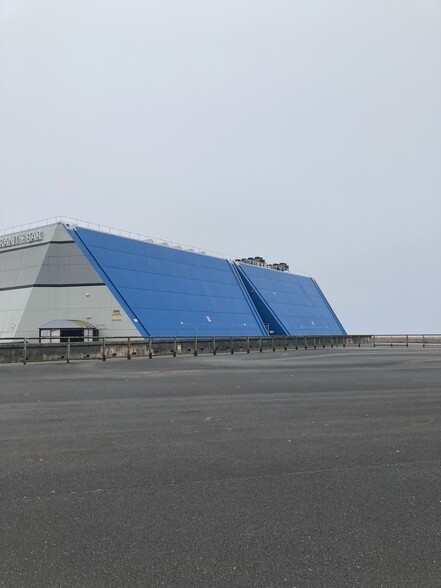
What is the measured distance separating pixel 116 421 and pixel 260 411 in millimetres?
2842

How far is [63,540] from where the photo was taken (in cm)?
380

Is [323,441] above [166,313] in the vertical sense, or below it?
below

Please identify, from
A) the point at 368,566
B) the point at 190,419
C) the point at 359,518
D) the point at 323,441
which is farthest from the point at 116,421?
the point at 368,566

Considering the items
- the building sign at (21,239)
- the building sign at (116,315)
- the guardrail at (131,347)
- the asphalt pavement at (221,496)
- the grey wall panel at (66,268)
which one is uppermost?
the building sign at (21,239)

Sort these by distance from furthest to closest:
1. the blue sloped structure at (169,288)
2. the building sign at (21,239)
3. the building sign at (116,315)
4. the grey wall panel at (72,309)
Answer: the building sign at (21,239) < the blue sloped structure at (169,288) < the grey wall panel at (72,309) < the building sign at (116,315)

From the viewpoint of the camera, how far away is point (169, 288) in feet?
161

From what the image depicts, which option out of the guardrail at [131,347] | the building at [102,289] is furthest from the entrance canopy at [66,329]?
the guardrail at [131,347]

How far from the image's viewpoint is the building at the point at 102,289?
42062mm

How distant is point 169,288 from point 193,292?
4.15m

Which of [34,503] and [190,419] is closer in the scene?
[34,503]

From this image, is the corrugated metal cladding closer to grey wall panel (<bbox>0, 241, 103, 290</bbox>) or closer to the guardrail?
grey wall panel (<bbox>0, 241, 103, 290</bbox>)

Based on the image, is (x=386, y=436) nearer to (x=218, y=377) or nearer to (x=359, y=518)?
(x=359, y=518)

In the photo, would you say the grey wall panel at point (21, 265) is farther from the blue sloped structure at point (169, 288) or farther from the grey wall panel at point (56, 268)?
the blue sloped structure at point (169, 288)

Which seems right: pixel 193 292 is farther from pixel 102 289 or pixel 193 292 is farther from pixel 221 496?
pixel 221 496
